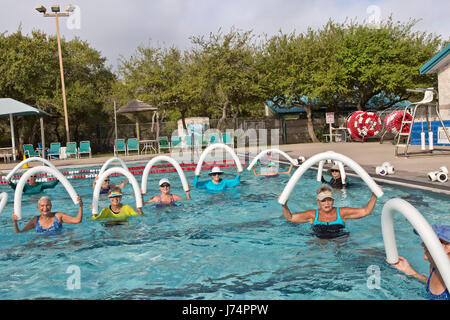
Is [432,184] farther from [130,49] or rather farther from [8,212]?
[130,49]

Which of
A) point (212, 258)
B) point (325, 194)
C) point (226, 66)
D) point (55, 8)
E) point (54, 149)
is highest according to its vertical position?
point (55, 8)

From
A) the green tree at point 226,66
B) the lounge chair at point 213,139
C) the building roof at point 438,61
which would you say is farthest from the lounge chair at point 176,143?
the building roof at point 438,61

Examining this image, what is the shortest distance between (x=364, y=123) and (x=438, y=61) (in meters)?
5.30

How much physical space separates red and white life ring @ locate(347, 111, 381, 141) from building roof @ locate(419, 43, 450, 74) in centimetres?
393

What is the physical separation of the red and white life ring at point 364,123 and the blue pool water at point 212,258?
14811 mm

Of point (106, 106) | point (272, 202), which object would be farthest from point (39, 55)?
point (272, 202)

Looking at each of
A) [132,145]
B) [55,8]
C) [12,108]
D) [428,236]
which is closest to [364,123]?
[132,145]

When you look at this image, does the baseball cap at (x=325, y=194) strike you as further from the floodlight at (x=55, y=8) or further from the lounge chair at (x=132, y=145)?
the floodlight at (x=55, y=8)

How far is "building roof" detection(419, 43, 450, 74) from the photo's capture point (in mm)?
17950

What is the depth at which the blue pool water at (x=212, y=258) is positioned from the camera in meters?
4.38

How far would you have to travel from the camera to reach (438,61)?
60.6 feet

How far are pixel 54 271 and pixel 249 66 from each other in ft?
80.2

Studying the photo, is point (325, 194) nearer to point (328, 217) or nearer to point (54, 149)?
point (328, 217)

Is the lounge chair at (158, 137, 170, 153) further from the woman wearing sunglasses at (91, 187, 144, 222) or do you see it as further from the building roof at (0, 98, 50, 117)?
the woman wearing sunglasses at (91, 187, 144, 222)
